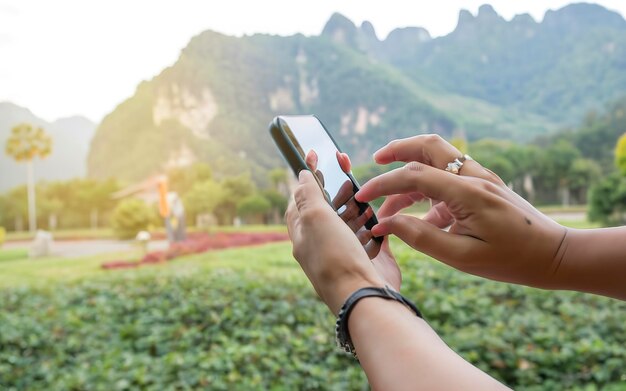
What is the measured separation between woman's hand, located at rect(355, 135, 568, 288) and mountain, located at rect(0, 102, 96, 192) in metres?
3.01

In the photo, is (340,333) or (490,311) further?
(490,311)

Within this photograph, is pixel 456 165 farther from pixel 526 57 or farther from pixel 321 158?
pixel 526 57

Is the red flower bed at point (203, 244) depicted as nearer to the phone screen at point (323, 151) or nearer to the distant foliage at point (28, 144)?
the distant foliage at point (28, 144)

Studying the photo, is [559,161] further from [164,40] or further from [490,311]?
[164,40]

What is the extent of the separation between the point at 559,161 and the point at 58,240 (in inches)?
117

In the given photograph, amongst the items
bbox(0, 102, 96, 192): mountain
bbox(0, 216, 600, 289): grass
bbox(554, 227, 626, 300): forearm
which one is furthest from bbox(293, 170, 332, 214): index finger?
bbox(0, 102, 96, 192): mountain

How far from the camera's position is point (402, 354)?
1.07ft

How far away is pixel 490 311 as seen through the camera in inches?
73.9

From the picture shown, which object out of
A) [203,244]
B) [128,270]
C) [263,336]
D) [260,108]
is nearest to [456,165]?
[263,336]

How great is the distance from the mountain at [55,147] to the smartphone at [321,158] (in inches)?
113

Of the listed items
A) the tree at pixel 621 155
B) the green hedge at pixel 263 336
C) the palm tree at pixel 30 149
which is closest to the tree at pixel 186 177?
the palm tree at pixel 30 149

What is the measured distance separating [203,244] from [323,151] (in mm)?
2873

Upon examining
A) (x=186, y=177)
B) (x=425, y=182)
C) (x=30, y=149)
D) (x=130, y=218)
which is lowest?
(x=130, y=218)

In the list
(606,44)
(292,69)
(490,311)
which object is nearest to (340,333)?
(490,311)
